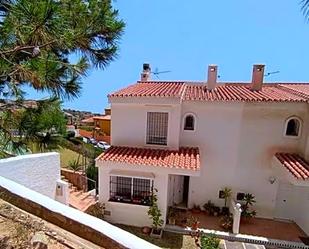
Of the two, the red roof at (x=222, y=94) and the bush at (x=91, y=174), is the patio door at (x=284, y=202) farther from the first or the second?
the bush at (x=91, y=174)

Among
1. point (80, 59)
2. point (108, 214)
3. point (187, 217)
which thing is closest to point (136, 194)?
point (108, 214)

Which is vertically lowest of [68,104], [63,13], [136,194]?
[136,194]

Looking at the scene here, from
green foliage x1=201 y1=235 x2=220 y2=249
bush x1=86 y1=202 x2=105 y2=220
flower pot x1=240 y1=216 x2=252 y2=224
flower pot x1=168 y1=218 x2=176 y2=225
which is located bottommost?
flower pot x1=240 y1=216 x2=252 y2=224

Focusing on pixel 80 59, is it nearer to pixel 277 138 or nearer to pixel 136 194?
pixel 136 194

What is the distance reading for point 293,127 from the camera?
18.4 metres

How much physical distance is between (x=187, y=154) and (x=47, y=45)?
12529 mm

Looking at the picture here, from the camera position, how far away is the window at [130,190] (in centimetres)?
1692

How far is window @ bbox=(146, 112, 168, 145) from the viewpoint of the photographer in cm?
1843

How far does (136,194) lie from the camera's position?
17.3 metres

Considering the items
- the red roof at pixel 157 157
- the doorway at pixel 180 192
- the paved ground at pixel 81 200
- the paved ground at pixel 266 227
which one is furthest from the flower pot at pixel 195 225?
the paved ground at pixel 81 200

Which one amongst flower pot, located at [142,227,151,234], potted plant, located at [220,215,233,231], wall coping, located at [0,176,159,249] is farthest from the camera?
potted plant, located at [220,215,233,231]

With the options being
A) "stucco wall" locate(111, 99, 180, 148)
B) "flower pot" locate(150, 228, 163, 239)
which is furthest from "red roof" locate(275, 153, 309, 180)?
"flower pot" locate(150, 228, 163, 239)

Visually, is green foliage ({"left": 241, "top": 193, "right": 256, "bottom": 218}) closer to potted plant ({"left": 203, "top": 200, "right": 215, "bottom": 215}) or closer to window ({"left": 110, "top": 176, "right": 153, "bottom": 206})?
potted plant ({"left": 203, "top": 200, "right": 215, "bottom": 215})

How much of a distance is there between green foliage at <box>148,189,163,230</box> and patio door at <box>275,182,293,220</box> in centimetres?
888
